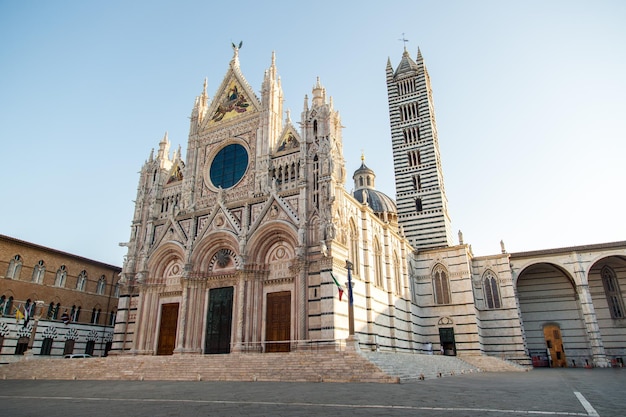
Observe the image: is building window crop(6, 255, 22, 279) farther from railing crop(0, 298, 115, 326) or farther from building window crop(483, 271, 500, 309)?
building window crop(483, 271, 500, 309)

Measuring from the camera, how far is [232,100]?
29.4 m

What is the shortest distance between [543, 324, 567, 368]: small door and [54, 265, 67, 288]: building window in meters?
37.7

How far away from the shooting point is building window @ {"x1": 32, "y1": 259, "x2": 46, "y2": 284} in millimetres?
29188

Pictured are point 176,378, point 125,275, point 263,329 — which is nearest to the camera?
point 176,378

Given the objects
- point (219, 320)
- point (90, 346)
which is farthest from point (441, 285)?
point (90, 346)

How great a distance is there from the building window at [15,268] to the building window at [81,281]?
4525 mm

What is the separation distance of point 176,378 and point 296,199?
10642 mm

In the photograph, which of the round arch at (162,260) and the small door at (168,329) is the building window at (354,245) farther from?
the small door at (168,329)

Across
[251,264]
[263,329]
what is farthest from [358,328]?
[251,264]

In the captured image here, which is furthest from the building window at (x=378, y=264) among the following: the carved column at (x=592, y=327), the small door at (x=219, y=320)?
the carved column at (x=592, y=327)

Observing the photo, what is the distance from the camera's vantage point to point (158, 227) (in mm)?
27891

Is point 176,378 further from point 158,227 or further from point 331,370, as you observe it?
point 158,227

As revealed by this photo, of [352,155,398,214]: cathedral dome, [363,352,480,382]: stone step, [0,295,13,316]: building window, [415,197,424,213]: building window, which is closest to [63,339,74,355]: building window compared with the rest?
[0,295,13,316]: building window

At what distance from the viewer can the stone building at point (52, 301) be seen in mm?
27203
